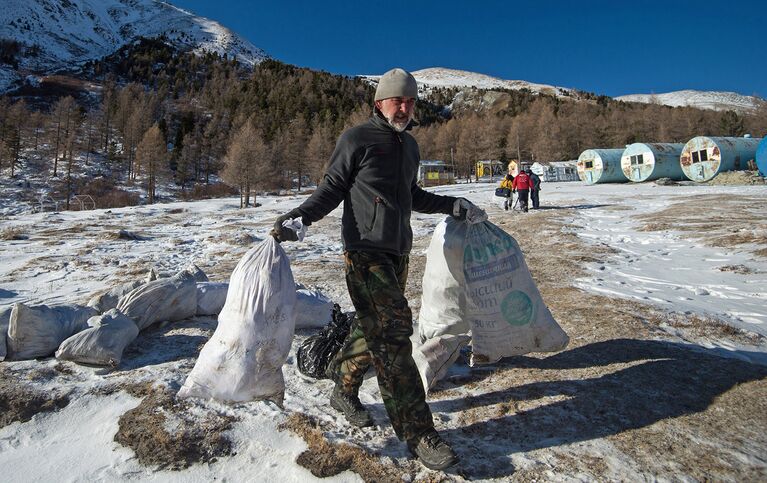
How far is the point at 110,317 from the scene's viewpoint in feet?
9.12

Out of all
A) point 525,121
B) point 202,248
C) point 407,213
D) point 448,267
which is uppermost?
point 525,121

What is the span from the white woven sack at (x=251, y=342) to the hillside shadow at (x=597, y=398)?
87 centimetres

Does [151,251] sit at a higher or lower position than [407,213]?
lower

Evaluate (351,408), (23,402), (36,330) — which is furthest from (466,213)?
(36,330)

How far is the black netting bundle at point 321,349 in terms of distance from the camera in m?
2.62

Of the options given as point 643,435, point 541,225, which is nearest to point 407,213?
point 643,435

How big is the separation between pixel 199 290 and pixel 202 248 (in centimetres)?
538

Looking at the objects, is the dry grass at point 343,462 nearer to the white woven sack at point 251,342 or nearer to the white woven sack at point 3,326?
the white woven sack at point 251,342

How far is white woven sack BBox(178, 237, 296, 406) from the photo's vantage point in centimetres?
195

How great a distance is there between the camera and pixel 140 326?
123 inches

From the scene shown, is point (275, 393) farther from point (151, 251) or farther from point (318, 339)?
point (151, 251)

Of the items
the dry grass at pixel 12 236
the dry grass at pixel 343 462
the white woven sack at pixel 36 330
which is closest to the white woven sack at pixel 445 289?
the dry grass at pixel 343 462

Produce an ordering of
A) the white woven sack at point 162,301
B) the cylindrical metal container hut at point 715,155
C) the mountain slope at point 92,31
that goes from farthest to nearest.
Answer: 1. the mountain slope at point 92,31
2. the cylindrical metal container hut at point 715,155
3. the white woven sack at point 162,301

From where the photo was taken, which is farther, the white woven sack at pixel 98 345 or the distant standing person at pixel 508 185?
the distant standing person at pixel 508 185
